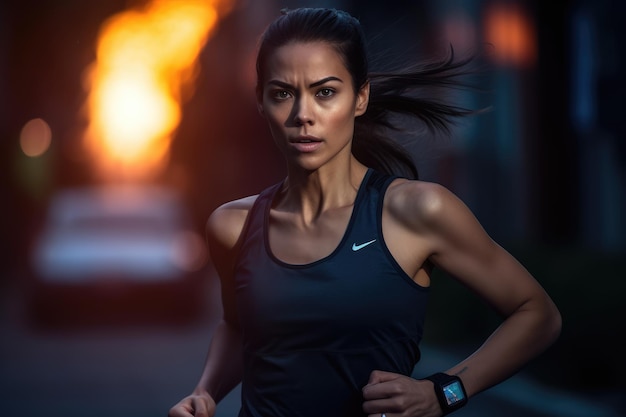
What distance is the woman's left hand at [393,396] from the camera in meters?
2.67

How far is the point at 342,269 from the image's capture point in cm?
278

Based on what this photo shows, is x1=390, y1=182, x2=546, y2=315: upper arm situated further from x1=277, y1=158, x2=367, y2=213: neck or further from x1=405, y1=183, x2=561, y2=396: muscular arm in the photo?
x1=277, y1=158, x2=367, y2=213: neck

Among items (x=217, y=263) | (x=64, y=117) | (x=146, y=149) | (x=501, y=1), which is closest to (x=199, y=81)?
(x=64, y=117)

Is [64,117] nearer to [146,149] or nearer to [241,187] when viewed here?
[241,187]

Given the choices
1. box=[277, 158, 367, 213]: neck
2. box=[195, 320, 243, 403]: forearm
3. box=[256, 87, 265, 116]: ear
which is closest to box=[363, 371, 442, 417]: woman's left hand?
box=[277, 158, 367, 213]: neck

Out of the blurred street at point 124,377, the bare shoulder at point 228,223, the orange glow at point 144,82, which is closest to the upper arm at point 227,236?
the bare shoulder at point 228,223

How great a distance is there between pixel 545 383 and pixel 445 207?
6331 millimetres

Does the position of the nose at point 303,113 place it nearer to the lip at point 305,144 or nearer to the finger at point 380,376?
the lip at point 305,144

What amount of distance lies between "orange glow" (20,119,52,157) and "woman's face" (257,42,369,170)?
3674 cm

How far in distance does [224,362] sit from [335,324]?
67cm

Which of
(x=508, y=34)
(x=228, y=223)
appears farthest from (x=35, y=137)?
(x=228, y=223)

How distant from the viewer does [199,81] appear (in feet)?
147

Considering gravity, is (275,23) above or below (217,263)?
above

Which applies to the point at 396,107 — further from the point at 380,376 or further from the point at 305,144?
the point at 380,376
